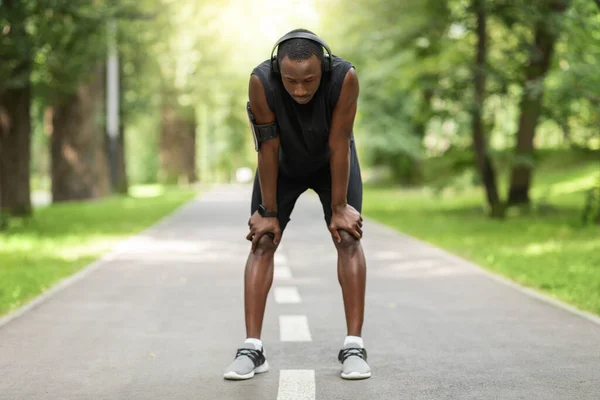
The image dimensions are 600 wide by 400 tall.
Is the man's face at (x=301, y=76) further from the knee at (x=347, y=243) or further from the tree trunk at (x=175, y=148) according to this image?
the tree trunk at (x=175, y=148)

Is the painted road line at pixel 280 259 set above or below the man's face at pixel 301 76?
below

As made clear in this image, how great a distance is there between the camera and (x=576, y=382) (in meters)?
4.66

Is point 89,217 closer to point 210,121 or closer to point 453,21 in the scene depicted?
point 453,21

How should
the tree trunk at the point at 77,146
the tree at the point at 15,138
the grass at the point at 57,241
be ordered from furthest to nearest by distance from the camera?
1. the tree trunk at the point at 77,146
2. the tree at the point at 15,138
3. the grass at the point at 57,241

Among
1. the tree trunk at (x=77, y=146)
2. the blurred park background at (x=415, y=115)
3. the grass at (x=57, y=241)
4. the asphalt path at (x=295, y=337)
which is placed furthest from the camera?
the tree trunk at (x=77, y=146)

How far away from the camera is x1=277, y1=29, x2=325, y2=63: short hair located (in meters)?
4.39

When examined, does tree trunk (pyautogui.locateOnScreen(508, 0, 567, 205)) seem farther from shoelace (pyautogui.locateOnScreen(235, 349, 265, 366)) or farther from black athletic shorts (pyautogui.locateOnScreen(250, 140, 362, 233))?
shoelace (pyautogui.locateOnScreen(235, 349, 265, 366))

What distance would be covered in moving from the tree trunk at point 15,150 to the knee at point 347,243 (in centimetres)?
1332

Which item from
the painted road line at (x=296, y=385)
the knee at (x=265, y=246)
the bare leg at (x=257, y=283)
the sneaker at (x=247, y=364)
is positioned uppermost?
the knee at (x=265, y=246)

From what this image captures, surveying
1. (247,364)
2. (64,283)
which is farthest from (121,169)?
(247,364)

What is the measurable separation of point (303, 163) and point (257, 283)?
694 mm

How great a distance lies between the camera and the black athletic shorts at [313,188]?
4984 millimetres

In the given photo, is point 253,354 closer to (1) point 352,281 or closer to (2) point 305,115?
(1) point 352,281

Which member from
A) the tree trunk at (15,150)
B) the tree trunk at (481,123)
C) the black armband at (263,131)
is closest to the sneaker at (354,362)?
the black armband at (263,131)
